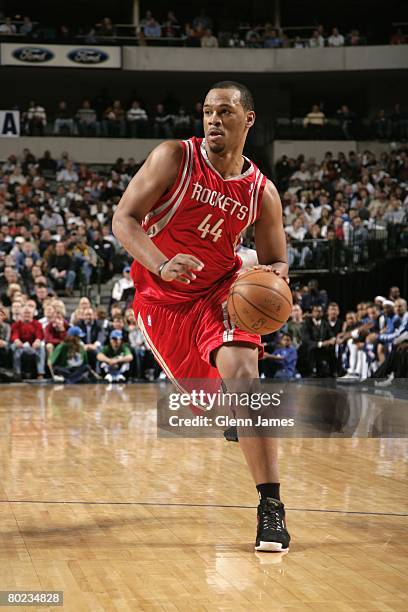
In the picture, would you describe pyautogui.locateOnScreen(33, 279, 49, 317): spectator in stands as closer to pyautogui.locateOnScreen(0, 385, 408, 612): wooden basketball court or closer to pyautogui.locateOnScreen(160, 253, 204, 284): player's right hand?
pyautogui.locateOnScreen(0, 385, 408, 612): wooden basketball court

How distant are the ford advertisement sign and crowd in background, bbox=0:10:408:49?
229 millimetres

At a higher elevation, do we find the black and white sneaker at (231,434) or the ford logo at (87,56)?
the ford logo at (87,56)

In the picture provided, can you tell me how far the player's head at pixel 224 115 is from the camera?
4660mm

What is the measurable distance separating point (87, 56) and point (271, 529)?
24.1m

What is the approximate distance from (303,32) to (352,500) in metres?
25.5

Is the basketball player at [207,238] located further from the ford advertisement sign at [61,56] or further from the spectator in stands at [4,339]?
the ford advertisement sign at [61,56]

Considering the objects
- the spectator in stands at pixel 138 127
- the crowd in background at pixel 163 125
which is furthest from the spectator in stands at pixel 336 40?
the spectator in stands at pixel 138 127

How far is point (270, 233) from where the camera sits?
4.95 metres

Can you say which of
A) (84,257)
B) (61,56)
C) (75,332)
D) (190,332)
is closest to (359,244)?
(84,257)

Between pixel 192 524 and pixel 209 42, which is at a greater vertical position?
pixel 209 42

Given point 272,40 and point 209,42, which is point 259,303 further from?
point 272,40

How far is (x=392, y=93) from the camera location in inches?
1141

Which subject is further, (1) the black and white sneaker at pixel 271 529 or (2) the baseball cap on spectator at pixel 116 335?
(2) the baseball cap on spectator at pixel 116 335

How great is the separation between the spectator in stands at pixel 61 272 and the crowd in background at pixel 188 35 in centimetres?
1167
